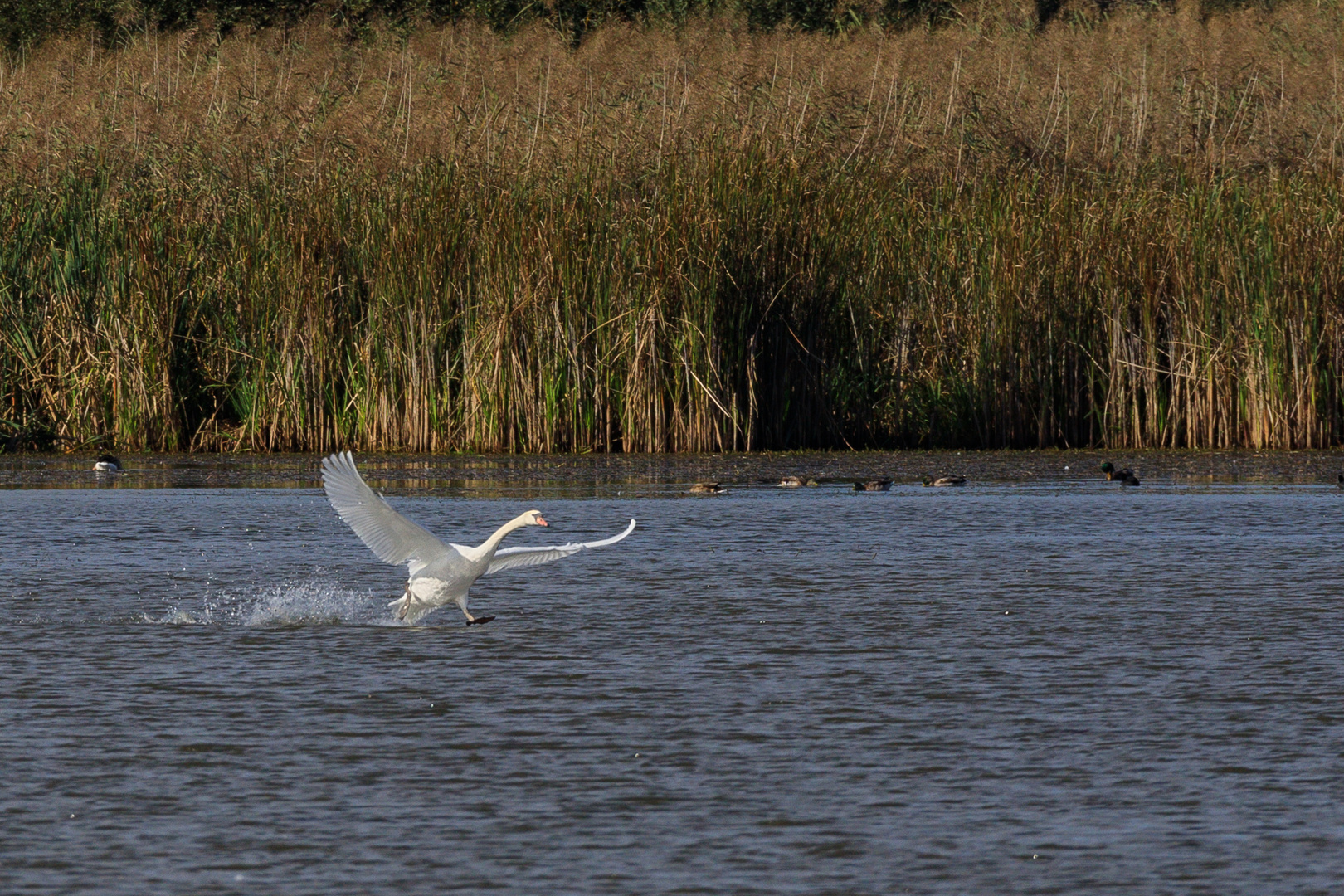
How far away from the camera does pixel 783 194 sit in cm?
1378

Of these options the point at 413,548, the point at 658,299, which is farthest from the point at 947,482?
the point at 413,548

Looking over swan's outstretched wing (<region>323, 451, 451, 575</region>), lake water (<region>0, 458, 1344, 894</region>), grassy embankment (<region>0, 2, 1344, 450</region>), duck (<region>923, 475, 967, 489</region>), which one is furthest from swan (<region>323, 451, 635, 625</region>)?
grassy embankment (<region>0, 2, 1344, 450</region>)

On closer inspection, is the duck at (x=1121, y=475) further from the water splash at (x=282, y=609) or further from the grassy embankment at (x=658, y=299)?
the water splash at (x=282, y=609)

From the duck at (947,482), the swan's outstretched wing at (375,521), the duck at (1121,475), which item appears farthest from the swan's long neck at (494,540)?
the duck at (1121,475)

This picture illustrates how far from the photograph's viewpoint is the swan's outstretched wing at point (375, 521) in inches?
291

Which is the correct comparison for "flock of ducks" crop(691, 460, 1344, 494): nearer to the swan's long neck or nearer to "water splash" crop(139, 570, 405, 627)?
"water splash" crop(139, 570, 405, 627)

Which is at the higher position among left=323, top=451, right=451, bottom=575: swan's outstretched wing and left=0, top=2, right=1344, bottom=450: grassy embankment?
left=0, top=2, right=1344, bottom=450: grassy embankment

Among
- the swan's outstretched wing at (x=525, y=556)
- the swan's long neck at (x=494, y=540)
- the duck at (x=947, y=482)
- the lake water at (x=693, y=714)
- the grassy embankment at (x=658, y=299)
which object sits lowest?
the lake water at (x=693, y=714)

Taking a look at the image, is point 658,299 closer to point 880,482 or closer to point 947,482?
point 880,482

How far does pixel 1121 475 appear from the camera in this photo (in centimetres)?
1216

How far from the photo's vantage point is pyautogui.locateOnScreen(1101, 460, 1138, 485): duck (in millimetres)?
12062

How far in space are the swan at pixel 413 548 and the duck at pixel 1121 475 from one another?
5.31 m

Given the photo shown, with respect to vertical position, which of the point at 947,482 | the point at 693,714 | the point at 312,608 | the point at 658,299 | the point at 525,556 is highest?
the point at 658,299

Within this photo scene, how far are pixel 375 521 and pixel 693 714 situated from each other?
2.22 metres
